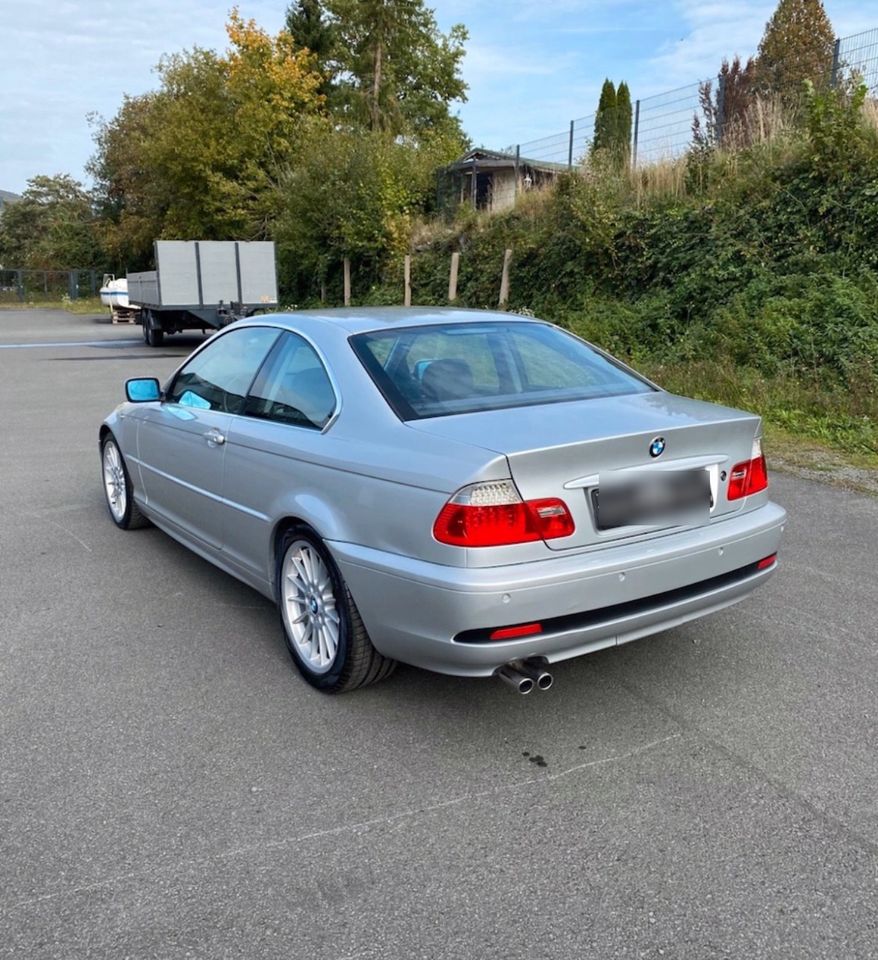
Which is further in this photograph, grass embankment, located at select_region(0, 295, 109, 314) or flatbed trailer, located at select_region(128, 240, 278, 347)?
grass embankment, located at select_region(0, 295, 109, 314)

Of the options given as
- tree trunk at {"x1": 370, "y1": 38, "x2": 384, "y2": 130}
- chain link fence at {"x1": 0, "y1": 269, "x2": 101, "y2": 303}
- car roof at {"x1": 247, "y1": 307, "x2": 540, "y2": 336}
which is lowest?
car roof at {"x1": 247, "y1": 307, "x2": 540, "y2": 336}

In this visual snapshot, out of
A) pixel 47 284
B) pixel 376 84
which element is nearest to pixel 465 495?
pixel 376 84

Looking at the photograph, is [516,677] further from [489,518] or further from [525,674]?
[489,518]

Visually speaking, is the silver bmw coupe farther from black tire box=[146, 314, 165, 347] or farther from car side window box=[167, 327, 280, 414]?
black tire box=[146, 314, 165, 347]

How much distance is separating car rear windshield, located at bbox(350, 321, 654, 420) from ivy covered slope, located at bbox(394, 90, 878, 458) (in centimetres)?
489

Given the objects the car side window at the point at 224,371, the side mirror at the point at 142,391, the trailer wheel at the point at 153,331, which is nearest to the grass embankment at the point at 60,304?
the trailer wheel at the point at 153,331

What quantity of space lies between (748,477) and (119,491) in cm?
418

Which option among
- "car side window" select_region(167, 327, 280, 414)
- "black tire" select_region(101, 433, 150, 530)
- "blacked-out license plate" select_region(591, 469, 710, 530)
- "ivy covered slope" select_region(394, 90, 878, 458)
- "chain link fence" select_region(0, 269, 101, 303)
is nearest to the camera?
"blacked-out license plate" select_region(591, 469, 710, 530)

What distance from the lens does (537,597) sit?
2.93m

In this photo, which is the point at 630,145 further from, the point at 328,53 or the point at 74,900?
the point at 328,53

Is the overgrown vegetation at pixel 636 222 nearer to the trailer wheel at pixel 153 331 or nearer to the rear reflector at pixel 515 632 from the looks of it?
the trailer wheel at pixel 153 331

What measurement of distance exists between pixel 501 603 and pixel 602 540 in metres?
0.47

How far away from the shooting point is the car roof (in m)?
4.10

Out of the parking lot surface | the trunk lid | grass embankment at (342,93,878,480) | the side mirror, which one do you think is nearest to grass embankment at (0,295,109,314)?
grass embankment at (342,93,878,480)
